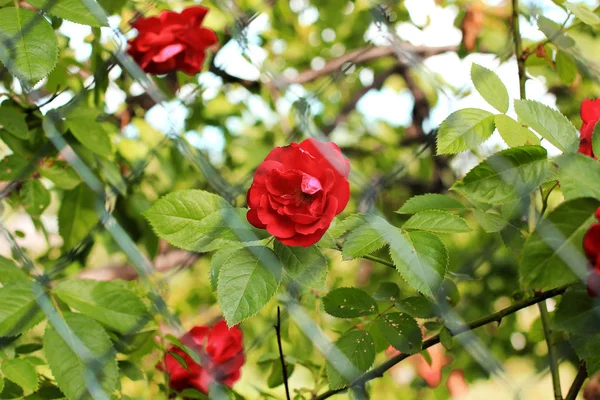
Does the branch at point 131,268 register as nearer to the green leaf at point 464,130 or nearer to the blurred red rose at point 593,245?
the green leaf at point 464,130

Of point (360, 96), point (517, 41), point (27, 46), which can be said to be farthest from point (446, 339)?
point (360, 96)

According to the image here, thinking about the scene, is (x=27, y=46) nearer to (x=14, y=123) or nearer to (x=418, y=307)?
(x=14, y=123)

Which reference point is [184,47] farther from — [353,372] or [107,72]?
[353,372]

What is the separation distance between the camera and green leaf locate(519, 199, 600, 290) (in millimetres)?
436

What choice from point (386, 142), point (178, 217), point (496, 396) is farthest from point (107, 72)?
point (496, 396)

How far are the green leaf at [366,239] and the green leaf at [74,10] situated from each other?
348mm

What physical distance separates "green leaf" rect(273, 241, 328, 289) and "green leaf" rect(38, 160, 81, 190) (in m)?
0.52

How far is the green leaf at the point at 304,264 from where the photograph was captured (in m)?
0.54

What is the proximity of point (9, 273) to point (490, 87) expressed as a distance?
55cm

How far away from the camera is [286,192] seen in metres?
0.54

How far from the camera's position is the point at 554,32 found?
78 centimetres

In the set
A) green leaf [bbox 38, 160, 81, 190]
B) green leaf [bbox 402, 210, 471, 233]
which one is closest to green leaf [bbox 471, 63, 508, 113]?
green leaf [bbox 402, 210, 471, 233]

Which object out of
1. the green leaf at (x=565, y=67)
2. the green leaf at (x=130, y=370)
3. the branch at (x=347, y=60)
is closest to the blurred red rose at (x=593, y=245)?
the green leaf at (x=565, y=67)

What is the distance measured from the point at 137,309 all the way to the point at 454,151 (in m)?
0.38
